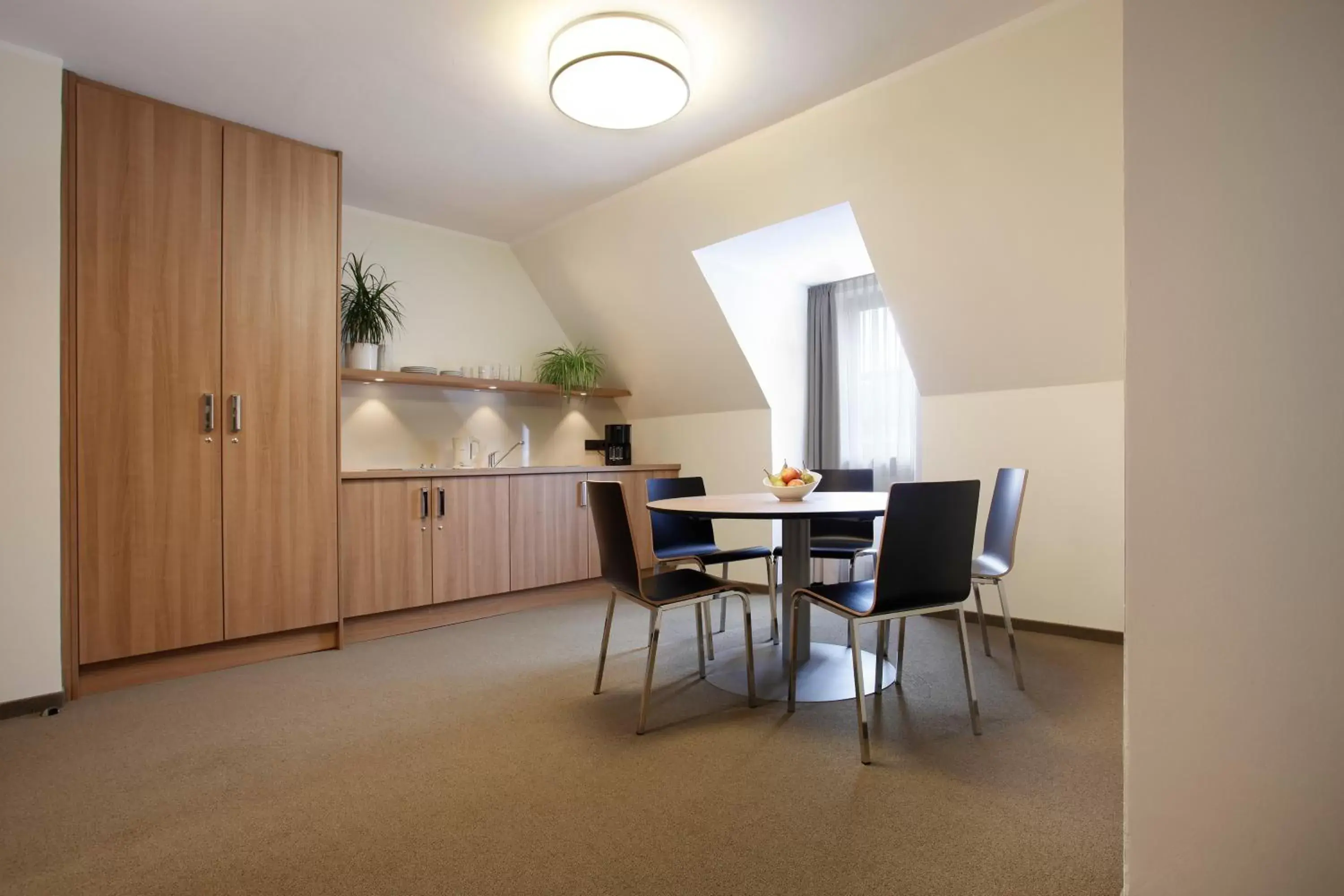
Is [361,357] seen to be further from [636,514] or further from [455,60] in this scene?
[636,514]

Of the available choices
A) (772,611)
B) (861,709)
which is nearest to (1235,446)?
(861,709)

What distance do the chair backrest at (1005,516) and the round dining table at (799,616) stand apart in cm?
51

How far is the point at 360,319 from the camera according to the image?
14.6 feet

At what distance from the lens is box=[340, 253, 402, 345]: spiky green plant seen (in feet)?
14.5

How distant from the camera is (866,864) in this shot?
1.65m

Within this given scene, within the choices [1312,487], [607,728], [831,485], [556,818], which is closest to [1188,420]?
[1312,487]

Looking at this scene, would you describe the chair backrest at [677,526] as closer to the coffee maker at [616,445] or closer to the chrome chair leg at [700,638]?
the chrome chair leg at [700,638]

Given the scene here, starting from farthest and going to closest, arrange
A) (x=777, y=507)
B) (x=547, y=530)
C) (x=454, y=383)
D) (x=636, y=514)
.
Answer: (x=636, y=514) < (x=454, y=383) < (x=547, y=530) < (x=777, y=507)

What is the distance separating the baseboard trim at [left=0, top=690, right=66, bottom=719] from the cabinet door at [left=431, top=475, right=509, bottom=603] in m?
1.75

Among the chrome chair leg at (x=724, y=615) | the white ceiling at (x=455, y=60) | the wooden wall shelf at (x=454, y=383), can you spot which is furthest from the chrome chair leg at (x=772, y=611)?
the wooden wall shelf at (x=454, y=383)

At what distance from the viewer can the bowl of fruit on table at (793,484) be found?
2990mm

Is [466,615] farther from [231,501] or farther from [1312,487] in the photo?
[1312,487]

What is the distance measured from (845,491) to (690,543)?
111cm


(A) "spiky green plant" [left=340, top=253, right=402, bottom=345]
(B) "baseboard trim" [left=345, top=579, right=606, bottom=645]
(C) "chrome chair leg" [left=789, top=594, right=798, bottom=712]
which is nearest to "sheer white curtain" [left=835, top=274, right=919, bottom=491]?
(B) "baseboard trim" [left=345, top=579, right=606, bottom=645]
